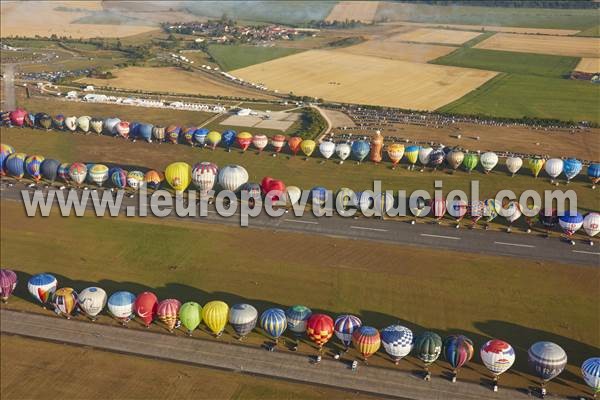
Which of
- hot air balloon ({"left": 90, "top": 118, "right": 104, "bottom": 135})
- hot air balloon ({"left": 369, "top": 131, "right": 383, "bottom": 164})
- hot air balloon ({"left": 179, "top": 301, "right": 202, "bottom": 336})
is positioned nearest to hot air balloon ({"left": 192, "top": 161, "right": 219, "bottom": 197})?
hot air balloon ({"left": 369, "top": 131, "right": 383, "bottom": 164})

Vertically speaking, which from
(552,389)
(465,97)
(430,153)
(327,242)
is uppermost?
(465,97)

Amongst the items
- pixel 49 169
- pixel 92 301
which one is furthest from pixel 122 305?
pixel 49 169

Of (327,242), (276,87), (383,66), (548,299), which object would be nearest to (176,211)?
(327,242)

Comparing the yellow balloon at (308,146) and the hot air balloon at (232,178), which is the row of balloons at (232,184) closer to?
the hot air balloon at (232,178)

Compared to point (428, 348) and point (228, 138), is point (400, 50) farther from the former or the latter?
point (428, 348)

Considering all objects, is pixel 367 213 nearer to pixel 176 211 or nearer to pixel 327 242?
pixel 327 242

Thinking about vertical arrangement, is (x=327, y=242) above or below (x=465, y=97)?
below

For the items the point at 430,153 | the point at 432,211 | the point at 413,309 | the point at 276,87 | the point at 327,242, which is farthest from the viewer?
the point at 276,87

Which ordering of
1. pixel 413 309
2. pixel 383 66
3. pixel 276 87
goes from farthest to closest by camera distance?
pixel 383 66
pixel 276 87
pixel 413 309
